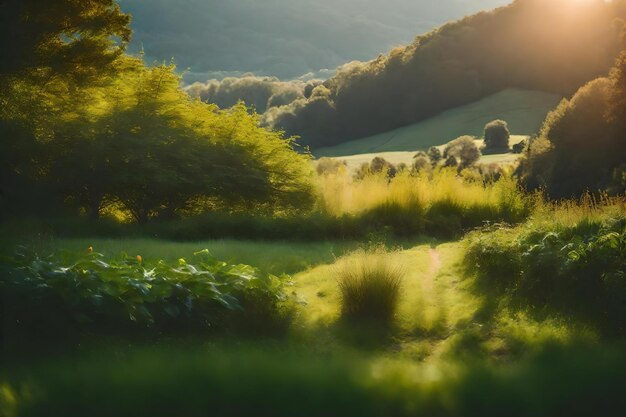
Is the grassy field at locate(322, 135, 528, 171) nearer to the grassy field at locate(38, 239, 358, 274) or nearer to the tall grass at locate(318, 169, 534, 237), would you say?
the tall grass at locate(318, 169, 534, 237)

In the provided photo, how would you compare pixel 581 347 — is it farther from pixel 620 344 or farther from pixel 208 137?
pixel 208 137

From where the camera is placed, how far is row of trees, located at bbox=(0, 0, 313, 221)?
1292 centimetres

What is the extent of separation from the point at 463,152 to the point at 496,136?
12.0 meters

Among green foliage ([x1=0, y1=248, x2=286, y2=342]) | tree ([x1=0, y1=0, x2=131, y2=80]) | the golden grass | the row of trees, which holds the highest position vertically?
tree ([x1=0, y1=0, x2=131, y2=80])

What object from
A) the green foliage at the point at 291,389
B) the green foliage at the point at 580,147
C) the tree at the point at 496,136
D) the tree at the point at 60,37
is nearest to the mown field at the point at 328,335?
the green foliage at the point at 291,389

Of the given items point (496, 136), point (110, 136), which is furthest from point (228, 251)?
point (496, 136)

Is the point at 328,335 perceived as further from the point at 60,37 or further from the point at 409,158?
the point at 409,158

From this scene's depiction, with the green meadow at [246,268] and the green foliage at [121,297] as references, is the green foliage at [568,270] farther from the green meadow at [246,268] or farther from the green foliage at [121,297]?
the green foliage at [121,297]

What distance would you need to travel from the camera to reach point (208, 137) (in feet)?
54.9

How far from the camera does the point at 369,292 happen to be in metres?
8.02

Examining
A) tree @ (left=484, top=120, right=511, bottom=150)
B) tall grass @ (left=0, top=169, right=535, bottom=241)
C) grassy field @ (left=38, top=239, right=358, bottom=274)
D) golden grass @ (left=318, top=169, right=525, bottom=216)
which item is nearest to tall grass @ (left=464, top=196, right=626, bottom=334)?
grassy field @ (left=38, top=239, right=358, bottom=274)

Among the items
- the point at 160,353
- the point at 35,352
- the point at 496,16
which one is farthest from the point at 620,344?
the point at 496,16

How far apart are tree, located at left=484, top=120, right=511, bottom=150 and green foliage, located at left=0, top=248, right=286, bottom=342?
57.5 m

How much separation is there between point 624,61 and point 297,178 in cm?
1639
